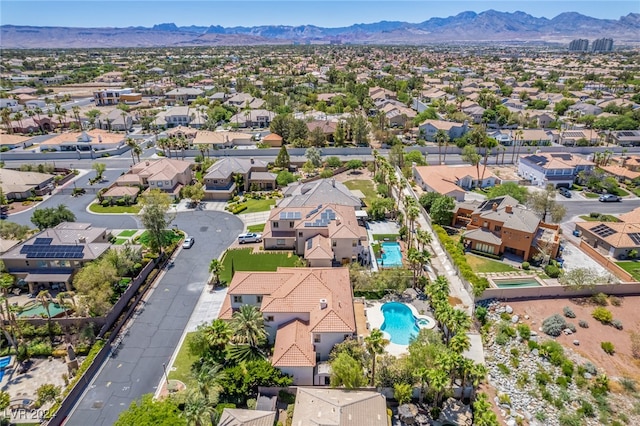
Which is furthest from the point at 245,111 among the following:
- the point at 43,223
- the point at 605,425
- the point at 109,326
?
the point at 605,425

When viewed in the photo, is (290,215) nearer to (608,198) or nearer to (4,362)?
(4,362)

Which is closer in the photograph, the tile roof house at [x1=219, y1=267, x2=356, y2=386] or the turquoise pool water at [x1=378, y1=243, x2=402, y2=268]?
the tile roof house at [x1=219, y1=267, x2=356, y2=386]

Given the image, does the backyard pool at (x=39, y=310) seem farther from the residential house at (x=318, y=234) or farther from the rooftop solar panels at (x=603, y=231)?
the rooftop solar panels at (x=603, y=231)

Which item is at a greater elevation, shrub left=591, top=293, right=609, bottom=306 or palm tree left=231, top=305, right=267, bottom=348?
palm tree left=231, top=305, right=267, bottom=348

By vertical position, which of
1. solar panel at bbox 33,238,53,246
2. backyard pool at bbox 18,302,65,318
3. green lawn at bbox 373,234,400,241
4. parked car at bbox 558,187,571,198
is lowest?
backyard pool at bbox 18,302,65,318

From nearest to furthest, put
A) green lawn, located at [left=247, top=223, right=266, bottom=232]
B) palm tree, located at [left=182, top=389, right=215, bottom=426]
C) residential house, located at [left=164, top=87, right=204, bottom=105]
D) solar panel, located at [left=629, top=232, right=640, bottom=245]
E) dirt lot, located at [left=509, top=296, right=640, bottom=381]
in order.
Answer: palm tree, located at [left=182, top=389, right=215, bottom=426] → dirt lot, located at [left=509, top=296, right=640, bottom=381] → solar panel, located at [left=629, top=232, right=640, bottom=245] → green lawn, located at [left=247, top=223, right=266, bottom=232] → residential house, located at [left=164, top=87, right=204, bottom=105]

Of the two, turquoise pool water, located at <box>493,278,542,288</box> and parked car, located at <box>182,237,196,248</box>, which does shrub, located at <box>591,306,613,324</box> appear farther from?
parked car, located at <box>182,237,196,248</box>

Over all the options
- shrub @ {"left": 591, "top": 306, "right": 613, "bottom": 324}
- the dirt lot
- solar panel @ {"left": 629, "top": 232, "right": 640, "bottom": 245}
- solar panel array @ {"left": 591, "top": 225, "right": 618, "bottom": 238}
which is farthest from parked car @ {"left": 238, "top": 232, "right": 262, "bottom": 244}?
solar panel @ {"left": 629, "top": 232, "right": 640, "bottom": 245}
